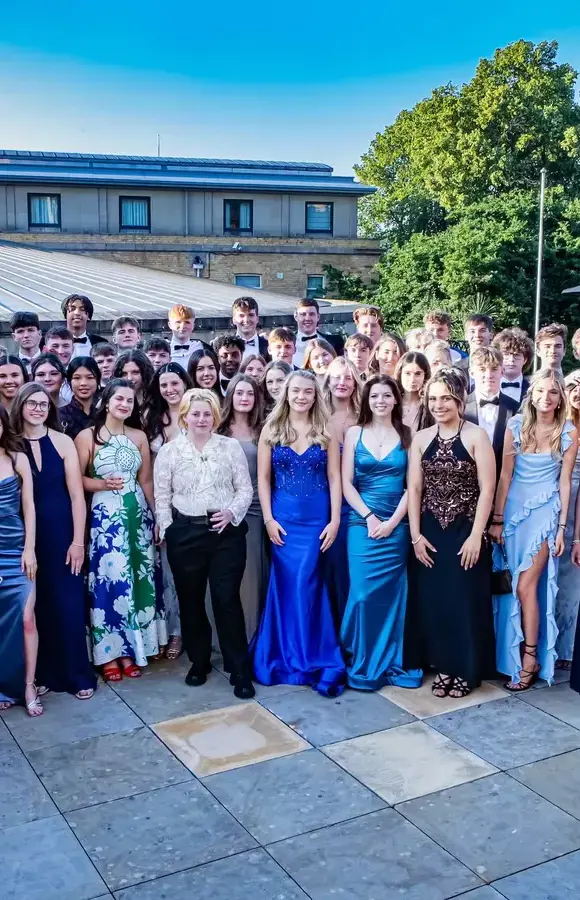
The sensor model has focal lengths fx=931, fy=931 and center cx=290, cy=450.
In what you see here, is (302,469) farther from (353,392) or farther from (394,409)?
(353,392)

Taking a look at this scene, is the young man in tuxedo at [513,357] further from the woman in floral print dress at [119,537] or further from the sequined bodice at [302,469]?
the woman in floral print dress at [119,537]

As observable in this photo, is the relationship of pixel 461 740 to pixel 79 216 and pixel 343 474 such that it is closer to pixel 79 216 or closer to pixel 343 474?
pixel 343 474

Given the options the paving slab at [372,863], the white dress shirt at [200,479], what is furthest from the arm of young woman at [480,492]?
the paving slab at [372,863]

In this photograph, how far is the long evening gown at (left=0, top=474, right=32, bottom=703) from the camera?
5602 millimetres

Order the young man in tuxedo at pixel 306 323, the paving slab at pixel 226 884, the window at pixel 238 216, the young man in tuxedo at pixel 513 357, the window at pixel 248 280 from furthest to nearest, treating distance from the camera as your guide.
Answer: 1. the window at pixel 238 216
2. the window at pixel 248 280
3. the young man in tuxedo at pixel 306 323
4. the young man in tuxedo at pixel 513 357
5. the paving slab at pixel 226 884

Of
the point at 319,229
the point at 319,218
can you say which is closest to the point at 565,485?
the point at 319,229

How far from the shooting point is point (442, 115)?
137 ft

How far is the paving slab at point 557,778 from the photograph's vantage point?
4.66 meters

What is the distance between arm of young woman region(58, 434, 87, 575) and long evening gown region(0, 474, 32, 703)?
1.09 ft

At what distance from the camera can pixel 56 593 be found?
19.4 ft

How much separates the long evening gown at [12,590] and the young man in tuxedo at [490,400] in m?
3.09

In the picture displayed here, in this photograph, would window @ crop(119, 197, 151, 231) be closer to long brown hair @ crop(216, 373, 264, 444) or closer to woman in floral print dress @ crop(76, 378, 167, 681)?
long brown hair @ crop(216, 373, 264, 444)

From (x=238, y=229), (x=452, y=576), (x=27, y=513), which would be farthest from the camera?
(x=238, y=229)

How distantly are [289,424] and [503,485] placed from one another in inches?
57.7
